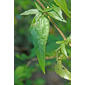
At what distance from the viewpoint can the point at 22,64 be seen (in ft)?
4.07

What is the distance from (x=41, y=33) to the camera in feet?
1.78

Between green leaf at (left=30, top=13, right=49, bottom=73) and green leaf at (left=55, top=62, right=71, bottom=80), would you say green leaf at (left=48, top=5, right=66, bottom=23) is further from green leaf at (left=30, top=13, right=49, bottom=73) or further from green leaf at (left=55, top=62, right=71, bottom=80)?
green leaf at (left=55, top=62, right=71, bottom=80)

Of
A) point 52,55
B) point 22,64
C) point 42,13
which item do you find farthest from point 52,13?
point 22,64

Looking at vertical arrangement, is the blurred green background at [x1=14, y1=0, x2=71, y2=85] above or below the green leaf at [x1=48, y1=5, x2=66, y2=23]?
below

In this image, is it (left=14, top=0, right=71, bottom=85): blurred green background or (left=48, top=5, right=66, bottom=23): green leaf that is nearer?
(left=48, top=5, right=66, bottom=23): green leaf

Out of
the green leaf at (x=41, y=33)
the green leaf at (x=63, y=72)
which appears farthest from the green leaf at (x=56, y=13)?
the green leaf at (x=63, y=72)

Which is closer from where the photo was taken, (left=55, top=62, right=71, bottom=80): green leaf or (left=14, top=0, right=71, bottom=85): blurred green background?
(left=55, top=62, right=71, bottom=80): green leaf

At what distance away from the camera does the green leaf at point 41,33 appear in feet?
1.78

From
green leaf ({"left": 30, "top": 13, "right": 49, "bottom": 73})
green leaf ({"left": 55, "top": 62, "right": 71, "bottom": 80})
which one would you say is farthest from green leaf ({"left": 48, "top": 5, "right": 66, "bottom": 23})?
green leaf ({"left": 55, "top": 62, "right": 71, "bottom": 80})

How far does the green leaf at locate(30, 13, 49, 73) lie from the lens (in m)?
0.54

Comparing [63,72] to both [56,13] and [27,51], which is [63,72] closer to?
[56,13]

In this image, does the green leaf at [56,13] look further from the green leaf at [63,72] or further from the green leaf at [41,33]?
the green leaf at [63,72]

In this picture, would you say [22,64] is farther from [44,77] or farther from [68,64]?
[68,64]

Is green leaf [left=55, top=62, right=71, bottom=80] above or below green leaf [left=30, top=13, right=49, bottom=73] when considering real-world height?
below
